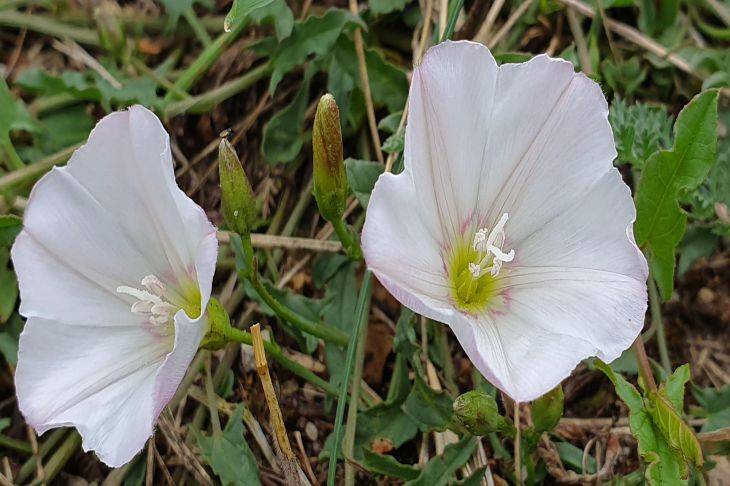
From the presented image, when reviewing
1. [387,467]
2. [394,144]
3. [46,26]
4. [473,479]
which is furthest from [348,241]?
[46,26]

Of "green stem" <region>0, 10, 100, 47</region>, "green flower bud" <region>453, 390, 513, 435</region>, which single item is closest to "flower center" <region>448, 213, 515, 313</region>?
"green flower bud" <region>453, 390, 513, 435</region>

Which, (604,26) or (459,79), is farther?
(604,26)

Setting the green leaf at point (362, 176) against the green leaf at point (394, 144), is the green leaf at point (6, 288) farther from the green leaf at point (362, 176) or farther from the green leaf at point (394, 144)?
the green leaf at point (394, 144)

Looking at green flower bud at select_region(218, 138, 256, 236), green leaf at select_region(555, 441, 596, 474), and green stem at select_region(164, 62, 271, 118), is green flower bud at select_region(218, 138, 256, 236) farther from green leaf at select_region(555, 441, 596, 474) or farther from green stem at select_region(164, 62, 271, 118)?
green leaf at select_region(555, 441, 596, 474)

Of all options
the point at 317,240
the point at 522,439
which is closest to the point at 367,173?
the point at 317,240

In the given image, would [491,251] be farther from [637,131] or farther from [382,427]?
[637,131]

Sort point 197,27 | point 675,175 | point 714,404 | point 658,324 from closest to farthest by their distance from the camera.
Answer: point 675,175 < point 714,404 < point 658,324 < point 197,27

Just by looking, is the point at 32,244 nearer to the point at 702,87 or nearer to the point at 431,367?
the point at 431,367
